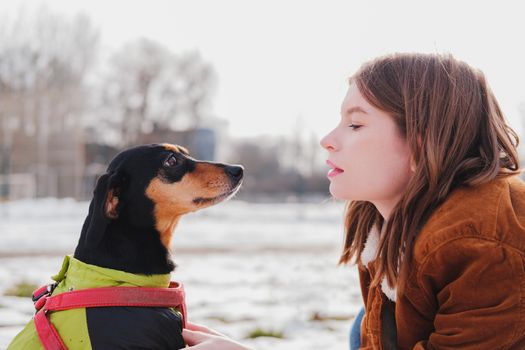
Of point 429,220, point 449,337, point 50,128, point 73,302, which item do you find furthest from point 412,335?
point 50,128

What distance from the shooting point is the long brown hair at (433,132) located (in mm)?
1884

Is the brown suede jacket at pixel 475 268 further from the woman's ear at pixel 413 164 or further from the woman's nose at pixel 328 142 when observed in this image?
the woman's nose at pixel 328 142

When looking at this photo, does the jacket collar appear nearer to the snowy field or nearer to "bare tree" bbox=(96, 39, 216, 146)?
the snowy field

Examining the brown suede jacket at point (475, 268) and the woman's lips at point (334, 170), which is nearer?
the brown suede jacket at point (475, 268)

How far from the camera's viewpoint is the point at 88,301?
7.10ft

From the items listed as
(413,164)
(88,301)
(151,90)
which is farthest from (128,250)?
(151,90)

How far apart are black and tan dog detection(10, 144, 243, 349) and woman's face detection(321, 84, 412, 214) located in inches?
34.4

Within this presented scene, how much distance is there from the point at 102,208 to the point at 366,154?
3.69ft

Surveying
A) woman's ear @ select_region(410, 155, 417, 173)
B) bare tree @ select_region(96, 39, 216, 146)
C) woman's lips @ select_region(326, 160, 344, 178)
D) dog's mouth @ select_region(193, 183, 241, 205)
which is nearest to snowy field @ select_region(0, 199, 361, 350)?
dog's mouth @ select_region(193, 183, 241, 205)

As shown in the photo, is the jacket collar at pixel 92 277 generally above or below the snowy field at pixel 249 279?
above

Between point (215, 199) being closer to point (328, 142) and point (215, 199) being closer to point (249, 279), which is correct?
point (328, 142)

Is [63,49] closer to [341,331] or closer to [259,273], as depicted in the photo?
[259,273]

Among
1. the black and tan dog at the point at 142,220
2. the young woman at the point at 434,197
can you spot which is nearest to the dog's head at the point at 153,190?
the black and tan dog at the point at 142,220

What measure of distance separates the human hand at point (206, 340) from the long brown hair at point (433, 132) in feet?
1.86
